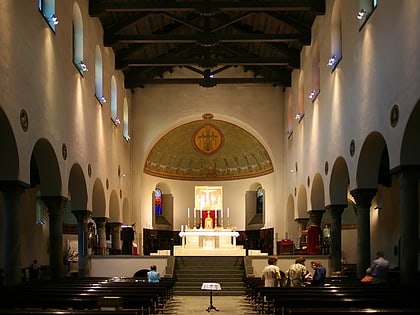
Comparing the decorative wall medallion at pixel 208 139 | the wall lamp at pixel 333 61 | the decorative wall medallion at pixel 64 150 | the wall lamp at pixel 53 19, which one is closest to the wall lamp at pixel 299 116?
the wall lamp at pixel 333 61

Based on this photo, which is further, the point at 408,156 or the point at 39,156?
the point at 39,156

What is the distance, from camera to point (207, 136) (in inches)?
1609

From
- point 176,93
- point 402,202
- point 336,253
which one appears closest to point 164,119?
Answer: point 176,93

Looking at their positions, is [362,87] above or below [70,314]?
above

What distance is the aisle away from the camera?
18.4 meters

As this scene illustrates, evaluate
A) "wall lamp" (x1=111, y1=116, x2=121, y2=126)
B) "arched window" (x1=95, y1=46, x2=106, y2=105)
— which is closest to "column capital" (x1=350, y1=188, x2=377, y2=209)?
"arched window" (x1=95, y1=46, x2=106, y2=105)

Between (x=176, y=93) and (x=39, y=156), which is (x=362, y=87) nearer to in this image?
(x=39, y=156)

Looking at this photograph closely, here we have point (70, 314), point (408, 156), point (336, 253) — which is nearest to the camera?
point (70, 314)

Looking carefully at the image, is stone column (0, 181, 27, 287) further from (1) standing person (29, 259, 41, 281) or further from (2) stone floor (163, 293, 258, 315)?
(1) standing person (29, 259, 41, 281)

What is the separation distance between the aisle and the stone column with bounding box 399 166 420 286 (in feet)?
15.3

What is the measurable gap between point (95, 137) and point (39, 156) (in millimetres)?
6284

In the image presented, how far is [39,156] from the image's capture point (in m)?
20.2

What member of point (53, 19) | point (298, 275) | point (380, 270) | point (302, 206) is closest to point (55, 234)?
point (53, 19)

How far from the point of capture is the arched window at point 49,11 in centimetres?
1917
